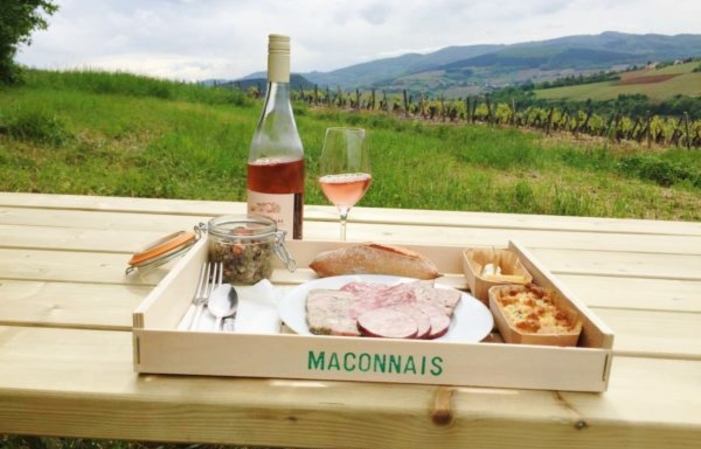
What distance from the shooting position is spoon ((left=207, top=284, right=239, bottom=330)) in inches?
32.5

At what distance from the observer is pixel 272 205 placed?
3.45 feet

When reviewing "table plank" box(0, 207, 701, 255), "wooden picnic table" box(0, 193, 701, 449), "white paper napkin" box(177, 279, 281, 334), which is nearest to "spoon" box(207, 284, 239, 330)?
"white paper napkin" box(177, 279, 281, 334)

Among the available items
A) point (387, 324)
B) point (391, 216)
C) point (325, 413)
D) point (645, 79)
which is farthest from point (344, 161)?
point (645, 79)

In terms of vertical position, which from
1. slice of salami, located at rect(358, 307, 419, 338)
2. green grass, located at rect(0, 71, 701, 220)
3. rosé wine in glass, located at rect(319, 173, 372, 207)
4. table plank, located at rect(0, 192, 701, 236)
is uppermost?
rosé wine in glass, located at rect(319, 173, 372, 207)

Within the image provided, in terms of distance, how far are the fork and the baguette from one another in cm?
15

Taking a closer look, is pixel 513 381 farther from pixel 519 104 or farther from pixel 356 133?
pixel 519 104

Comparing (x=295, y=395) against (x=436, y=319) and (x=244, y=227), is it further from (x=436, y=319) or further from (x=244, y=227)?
(x=244, y=227)

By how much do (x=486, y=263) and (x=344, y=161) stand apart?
0.28 meters

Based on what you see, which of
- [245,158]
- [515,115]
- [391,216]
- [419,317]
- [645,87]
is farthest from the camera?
[645,87]

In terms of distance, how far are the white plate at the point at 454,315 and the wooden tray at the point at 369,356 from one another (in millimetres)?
67

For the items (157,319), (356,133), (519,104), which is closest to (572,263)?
(356,133)

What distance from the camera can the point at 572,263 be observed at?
127cm

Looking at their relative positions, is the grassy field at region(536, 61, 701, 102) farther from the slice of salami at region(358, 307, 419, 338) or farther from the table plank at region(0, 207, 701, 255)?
the slice of salami at region(358, 307, 419, 338)

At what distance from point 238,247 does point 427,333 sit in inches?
13.8
